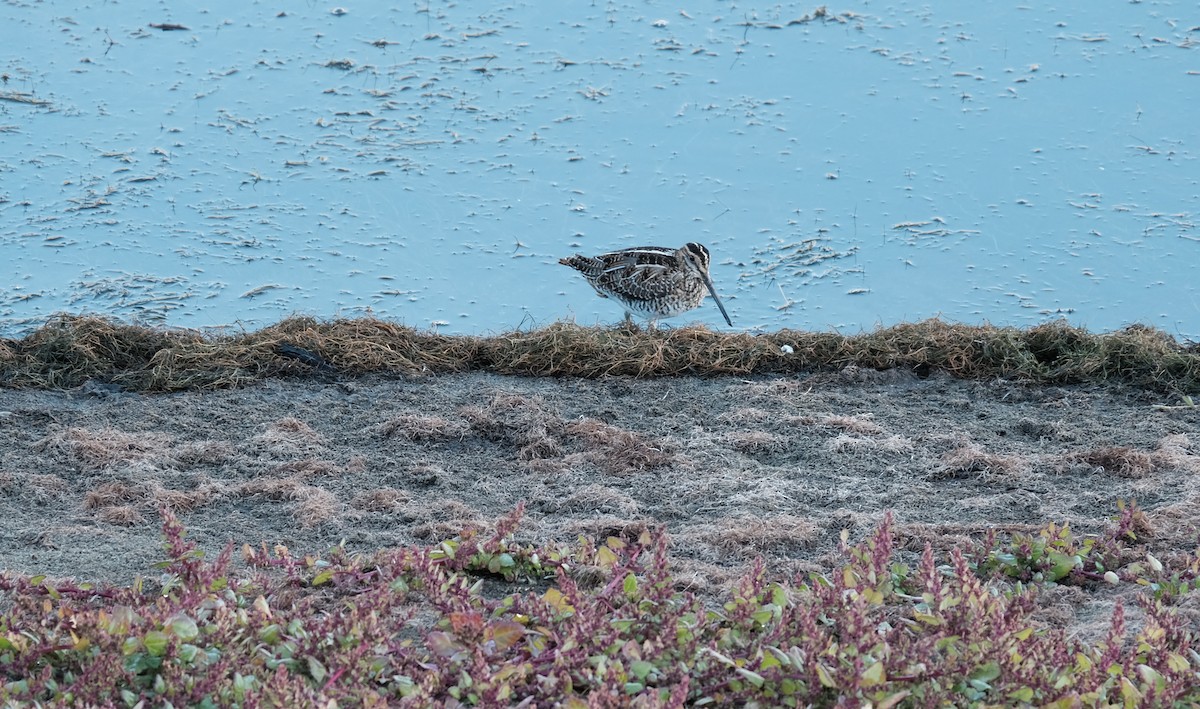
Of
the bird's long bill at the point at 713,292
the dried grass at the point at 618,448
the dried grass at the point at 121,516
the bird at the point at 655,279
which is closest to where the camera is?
the dried grass at the point at 121,516

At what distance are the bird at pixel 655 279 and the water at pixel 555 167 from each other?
35cm

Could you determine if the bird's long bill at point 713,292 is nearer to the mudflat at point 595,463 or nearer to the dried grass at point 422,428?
the mudflat at point 595,463

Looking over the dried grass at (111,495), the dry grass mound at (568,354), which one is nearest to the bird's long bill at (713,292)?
the dry grass mound at (568,354)

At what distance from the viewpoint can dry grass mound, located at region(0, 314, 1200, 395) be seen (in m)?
7.45

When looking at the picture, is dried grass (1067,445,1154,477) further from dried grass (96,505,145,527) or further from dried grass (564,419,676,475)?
dried grass (96,505,145,527)

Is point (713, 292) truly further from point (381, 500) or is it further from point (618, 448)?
point (381, 500)

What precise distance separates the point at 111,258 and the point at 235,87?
9.37 ft

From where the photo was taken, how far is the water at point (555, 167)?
9273 mm

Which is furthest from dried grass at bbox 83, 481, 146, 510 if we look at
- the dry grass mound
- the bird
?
the bird

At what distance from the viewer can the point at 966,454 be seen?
630 cm

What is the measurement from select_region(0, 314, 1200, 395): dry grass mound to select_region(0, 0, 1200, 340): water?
82 centimetres

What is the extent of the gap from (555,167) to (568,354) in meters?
3.37

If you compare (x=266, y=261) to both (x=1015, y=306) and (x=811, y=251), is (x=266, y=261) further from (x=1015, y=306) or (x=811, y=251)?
(x=1015, y=306)

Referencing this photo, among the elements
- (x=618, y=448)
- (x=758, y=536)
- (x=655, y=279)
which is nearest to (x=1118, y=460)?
(x=758, y=536)
